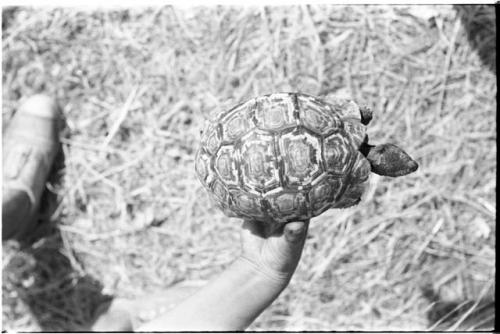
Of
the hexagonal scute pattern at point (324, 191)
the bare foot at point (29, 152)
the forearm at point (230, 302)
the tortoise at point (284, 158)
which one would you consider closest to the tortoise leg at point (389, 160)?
the tortoise at point (284, 158)

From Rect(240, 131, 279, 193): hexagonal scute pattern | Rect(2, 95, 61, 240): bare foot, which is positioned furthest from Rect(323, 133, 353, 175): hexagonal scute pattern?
Rect(2, 95, 61, 240): bare foot

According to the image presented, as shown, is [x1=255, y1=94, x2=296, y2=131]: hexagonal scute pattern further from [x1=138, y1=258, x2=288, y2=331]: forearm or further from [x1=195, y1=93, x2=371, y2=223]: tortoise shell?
[x1=138, y1=258, x2=288, y2=331]: forearm

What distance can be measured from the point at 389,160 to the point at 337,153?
0.53ft

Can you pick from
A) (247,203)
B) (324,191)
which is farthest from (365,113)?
(247,203)

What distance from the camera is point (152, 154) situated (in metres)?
1.88

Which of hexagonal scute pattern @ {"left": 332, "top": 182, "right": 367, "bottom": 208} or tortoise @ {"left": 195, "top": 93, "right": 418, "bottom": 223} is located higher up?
tortoise @ {"left": 195, "top": 93, "right": 418, "bottom": 223}

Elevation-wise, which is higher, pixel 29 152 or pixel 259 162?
pixel 259 162

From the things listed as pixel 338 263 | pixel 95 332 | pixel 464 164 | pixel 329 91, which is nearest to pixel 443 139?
pixel 464 164

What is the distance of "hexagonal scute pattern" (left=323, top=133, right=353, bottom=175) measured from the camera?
1221mm

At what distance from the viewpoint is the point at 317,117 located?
1.24 m

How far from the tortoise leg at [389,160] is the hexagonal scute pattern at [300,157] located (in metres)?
0.18

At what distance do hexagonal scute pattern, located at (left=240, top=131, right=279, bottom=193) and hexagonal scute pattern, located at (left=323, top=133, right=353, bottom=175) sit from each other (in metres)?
0.11

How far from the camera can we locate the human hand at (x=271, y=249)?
141 cm

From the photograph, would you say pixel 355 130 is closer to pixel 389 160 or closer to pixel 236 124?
pixel 389 160
